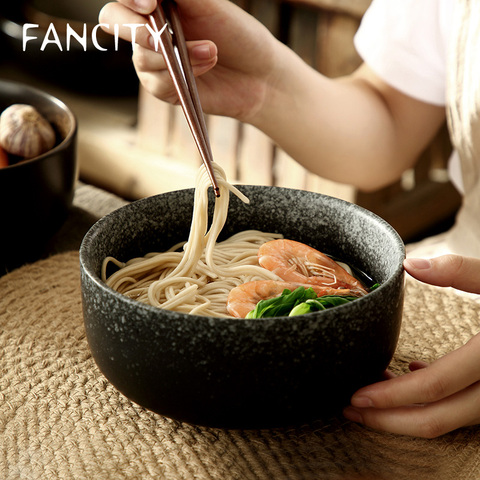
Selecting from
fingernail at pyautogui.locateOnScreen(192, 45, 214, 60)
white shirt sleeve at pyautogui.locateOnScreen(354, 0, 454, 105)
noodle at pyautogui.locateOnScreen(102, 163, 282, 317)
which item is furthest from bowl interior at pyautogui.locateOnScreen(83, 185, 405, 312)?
white shirt sleeve at pyautogui.locateOnScreen(354, 0, 454, 105)

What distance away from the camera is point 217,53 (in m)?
1.08

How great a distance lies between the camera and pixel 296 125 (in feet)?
4.30

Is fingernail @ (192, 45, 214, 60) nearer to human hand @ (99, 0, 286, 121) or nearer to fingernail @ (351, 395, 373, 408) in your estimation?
human hand @ (99, 0, 286, 121)

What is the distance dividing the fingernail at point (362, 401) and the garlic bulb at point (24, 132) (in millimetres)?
704

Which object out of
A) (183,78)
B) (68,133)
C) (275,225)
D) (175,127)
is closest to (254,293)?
(275,225)

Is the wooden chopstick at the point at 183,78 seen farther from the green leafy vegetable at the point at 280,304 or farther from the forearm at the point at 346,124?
the forearm at the point at 346,124

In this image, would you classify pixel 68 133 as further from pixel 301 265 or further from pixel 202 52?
pixel 301 265

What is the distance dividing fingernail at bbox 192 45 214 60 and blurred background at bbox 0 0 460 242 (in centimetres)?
105

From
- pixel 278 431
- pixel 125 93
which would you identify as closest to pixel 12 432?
pixel 278 431

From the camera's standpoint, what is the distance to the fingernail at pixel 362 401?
590 mm

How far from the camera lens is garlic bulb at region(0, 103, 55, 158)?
1017mm

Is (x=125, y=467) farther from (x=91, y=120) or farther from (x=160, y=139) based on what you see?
(x=91, y=120)

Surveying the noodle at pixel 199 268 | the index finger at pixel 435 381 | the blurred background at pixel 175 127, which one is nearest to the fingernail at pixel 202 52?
the noodle at pixel 199 268

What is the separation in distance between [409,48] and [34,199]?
0.87 meters
